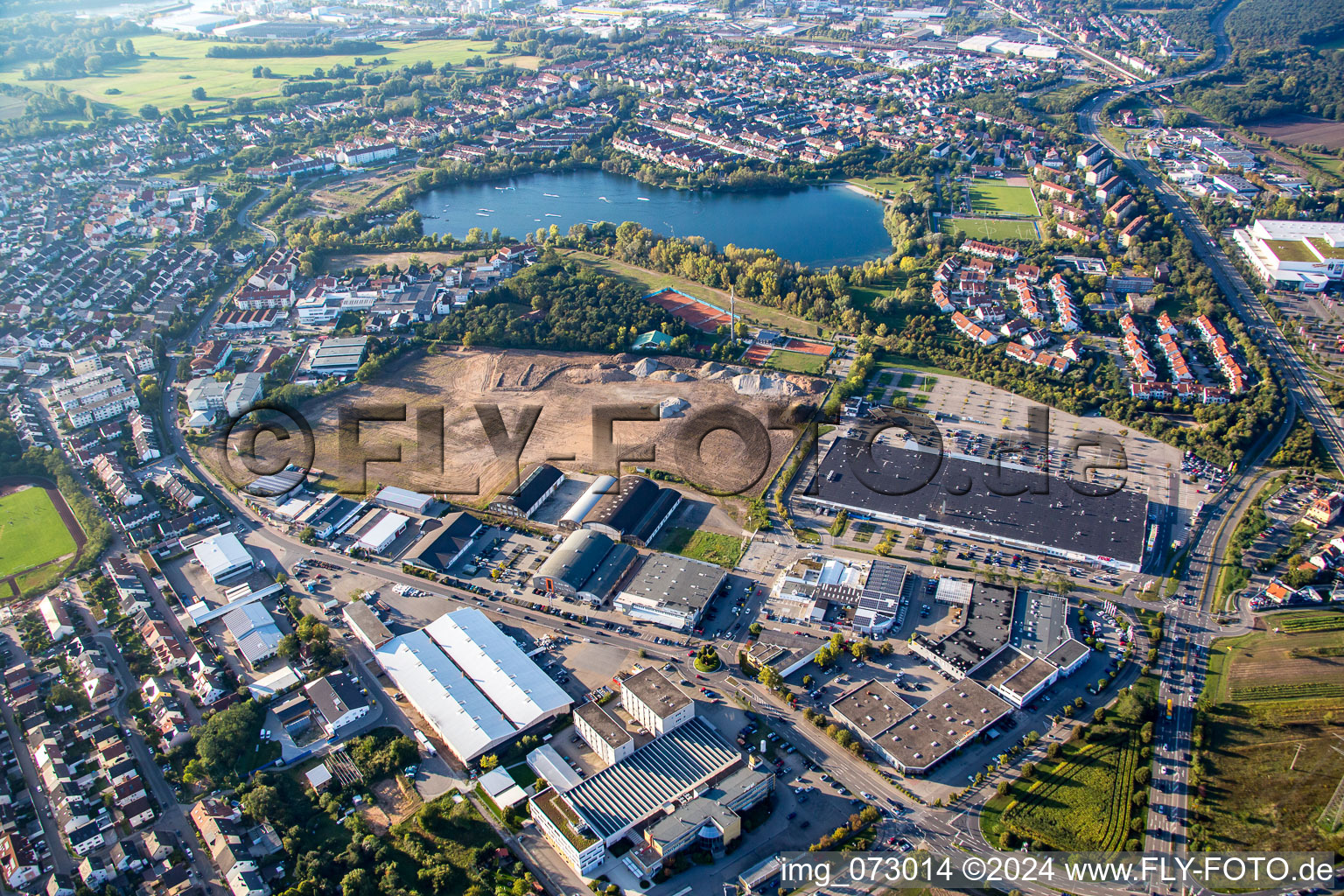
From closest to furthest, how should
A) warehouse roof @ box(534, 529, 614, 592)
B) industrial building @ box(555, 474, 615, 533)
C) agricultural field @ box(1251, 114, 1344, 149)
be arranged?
warehouse roof @ box(534, 529, 614, 592) → industrial building @ box(555, 474, 615, 533) → agricultural field @ box(1251, 114, 1344, 149)

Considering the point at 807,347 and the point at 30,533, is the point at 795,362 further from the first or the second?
the point at 30,533

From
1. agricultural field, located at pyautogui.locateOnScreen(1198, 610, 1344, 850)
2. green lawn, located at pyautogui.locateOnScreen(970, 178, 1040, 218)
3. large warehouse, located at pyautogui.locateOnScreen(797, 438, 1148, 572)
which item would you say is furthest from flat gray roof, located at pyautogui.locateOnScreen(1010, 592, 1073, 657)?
green lawn, located at pyautogui.locateOnScreen(970, 178, 1040, 218)

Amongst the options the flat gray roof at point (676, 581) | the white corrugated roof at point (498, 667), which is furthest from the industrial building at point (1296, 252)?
the white corrugated roof at point (498, 667)

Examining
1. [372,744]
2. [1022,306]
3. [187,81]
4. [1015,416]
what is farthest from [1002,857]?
[187,81]

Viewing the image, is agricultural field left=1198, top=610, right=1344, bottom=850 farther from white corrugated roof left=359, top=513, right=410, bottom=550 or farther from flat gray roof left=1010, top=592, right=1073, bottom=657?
white corrugated roof left=359, top=513, right=410, bottom=550

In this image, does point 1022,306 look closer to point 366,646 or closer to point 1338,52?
point 366,646

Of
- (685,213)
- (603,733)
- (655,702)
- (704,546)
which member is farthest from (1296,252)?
(603,733)
